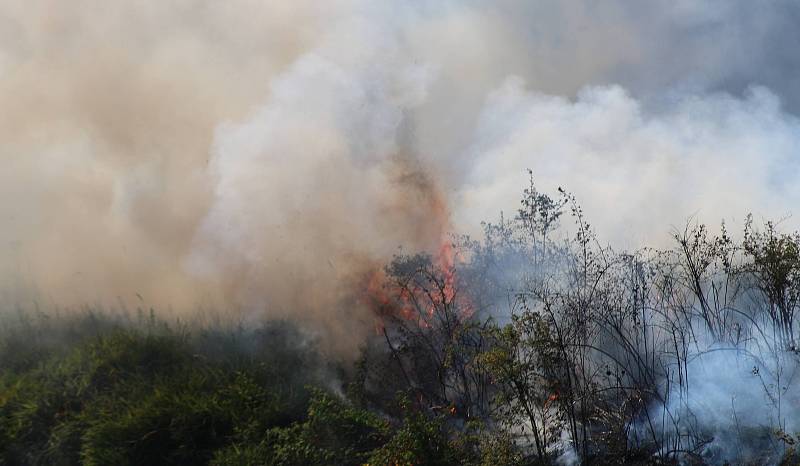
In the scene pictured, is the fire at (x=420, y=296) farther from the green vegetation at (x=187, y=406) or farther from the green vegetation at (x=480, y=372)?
the green vegetation at (x=187, y=406)

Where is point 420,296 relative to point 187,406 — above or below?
above

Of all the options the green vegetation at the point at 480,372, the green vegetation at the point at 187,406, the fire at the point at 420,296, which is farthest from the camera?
the fire at the point at 420,296

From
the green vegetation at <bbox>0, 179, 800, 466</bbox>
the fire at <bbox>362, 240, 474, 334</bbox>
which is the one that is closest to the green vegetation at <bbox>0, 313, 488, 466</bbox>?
the green vegetation at <bbox>0, 179, 800, 466</bbox>

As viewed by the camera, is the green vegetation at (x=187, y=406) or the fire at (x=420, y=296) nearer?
the green vegetation at (x=187, y=406)

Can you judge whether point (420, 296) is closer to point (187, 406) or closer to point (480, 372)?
point (480, 372)

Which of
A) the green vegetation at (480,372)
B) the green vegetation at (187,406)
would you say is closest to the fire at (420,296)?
the green vegetation at (480,372)

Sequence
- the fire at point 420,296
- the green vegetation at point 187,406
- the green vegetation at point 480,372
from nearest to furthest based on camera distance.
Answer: the green vegetation at point 480,372 → the green vegetation at point 187,406 → the fire at point 420,296

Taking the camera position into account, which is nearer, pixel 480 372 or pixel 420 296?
pixel 480 372

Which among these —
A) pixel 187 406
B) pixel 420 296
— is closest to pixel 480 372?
pixel 420 296

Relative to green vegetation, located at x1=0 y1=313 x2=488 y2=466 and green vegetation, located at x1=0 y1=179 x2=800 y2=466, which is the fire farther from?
green vegetation, located at x1=0 y1=313 x2=488 y2=466

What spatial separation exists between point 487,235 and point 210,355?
5.14 meters

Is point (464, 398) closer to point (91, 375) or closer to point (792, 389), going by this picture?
point (792, 389)

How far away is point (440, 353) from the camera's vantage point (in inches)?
444

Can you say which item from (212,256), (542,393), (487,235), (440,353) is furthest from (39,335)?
(542,393)
